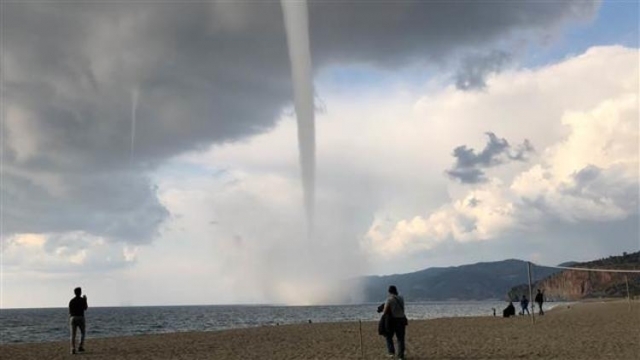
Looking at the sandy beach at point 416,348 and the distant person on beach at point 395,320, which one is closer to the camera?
the distant person on beach at point 395,320

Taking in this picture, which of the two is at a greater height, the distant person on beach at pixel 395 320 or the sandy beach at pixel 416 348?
the distant person on beach at pixel 395 320

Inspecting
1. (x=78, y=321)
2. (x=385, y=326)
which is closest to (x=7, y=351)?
(x=78, y=321)

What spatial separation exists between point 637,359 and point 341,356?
806 centimetres

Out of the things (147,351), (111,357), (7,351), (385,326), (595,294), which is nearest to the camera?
(385,326)

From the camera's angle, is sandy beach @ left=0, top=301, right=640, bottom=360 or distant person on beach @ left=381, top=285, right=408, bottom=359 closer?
distant person on beach @ left=381, top=285, right=408, bottom=359

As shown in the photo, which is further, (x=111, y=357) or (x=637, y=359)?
(x=111, y=357)

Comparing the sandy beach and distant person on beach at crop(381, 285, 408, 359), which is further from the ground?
distant person on beach at crop(381, 285, 408, 359)

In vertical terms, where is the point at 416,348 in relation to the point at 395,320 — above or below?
below

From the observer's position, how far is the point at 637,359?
15.8 metres

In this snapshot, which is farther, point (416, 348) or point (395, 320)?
point (416, 348)

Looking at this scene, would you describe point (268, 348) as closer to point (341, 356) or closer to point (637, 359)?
point (341, 356)

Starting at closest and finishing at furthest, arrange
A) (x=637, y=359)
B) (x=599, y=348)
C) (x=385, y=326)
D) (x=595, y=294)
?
(x=637, y=359) < (x=385, y=326) < (x=599, y=348) < (x=595, y=294)

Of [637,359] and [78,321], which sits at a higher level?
[78,321]

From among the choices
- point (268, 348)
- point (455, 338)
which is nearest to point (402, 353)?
point (268, 348)
